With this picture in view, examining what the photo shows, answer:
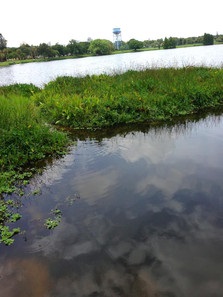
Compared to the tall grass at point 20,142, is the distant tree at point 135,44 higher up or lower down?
higher up

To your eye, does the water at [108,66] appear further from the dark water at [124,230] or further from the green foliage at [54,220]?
the green foliage at [54,220]

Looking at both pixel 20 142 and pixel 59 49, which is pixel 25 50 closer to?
pixel 59 49

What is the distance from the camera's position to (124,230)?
4879 millimetres

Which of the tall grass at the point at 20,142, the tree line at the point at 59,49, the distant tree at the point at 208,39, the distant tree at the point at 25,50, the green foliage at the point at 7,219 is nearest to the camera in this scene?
the green foliage at the point at 7,219

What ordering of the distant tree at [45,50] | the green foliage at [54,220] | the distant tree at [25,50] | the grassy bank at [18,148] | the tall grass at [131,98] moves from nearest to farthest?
1. the green foliage at [54,220]
2. the grassy bank at [18,148]
3. the tall grass at [131,98]
4. the distant tree at [45,50]
5. the distant tree at [25,50]

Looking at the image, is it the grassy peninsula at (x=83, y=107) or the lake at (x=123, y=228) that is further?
the grassy peninsula at (x=83, y=107)

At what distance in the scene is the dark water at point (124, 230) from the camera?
3.84 m

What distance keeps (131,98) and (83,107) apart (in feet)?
6.98

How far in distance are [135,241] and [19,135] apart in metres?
5.17

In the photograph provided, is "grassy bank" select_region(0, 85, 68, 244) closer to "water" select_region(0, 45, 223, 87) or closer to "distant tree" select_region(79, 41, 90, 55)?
"water" select_region(0, 45, 223, 87)

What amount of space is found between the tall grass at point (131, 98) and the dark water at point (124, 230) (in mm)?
3479

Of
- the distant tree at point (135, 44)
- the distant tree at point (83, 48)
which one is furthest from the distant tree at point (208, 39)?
the distant tree at point (83, 48)

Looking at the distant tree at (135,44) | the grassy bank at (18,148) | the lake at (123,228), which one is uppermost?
the distant tree at (135,44)

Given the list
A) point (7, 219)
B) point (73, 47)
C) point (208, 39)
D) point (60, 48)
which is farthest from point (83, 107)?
point (208, 39)
